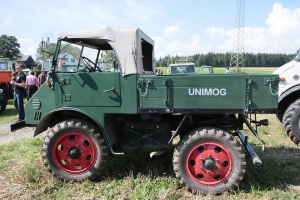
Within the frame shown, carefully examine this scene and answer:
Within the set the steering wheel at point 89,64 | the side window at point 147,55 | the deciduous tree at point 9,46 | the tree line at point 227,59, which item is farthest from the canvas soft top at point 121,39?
the deciduous tree at point 9,46

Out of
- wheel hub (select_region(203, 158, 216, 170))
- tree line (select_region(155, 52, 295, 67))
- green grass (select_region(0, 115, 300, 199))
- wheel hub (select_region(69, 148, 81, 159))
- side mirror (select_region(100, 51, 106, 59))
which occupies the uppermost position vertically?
tree line (select_region(155, 52, 295, 67))

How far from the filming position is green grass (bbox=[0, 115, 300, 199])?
12.1ft

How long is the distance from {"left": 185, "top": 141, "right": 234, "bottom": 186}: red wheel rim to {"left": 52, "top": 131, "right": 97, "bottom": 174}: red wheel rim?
1.40 m

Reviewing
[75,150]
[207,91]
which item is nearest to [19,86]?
[75,150]

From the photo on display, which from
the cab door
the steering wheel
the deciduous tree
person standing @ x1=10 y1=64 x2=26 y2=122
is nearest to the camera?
the cab door

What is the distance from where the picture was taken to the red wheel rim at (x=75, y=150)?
4.00 m

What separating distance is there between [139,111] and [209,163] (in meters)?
1.16

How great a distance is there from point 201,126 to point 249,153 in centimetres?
78

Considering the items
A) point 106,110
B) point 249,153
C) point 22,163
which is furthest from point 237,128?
point 22,163

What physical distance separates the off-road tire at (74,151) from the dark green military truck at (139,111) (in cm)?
1

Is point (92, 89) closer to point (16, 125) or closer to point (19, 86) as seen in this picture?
point (16, 125)

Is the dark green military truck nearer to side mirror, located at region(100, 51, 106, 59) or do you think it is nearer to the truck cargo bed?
the truck cargo bed

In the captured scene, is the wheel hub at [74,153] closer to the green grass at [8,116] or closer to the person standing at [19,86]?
the person standing at [19,86]

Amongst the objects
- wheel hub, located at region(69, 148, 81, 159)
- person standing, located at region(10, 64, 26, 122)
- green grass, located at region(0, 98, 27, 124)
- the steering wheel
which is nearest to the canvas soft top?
the steering wheel
